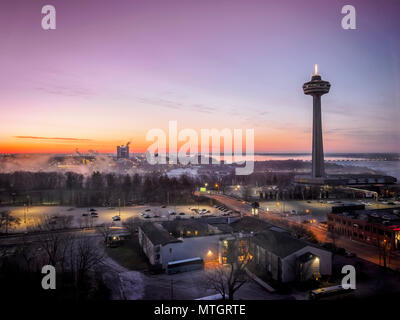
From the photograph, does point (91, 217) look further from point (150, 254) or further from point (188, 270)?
point (188, 270)

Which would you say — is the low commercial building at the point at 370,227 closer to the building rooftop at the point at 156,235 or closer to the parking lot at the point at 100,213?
the parking lot at the point at 100,213

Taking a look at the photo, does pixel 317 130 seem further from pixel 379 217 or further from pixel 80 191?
pixel 80 191

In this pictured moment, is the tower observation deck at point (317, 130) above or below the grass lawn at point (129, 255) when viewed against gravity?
above

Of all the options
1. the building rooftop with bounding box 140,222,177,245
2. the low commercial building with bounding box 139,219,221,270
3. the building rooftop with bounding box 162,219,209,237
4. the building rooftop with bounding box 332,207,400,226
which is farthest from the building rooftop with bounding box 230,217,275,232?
the building rooftop with bounding box 332,207,400,226

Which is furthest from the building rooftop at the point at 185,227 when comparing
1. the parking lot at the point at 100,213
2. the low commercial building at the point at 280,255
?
the parking lot at the point at 100,213

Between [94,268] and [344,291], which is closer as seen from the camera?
[344,291]

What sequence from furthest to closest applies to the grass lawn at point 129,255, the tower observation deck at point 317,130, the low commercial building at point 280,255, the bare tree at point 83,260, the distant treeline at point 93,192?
1. the tower observation deck at point 317,130
2. the distant treeline at point 93,192
3. the grass lawn at point 129,255
4. the low commercial building at point 280,255
5. the bare tree at point 83,260
